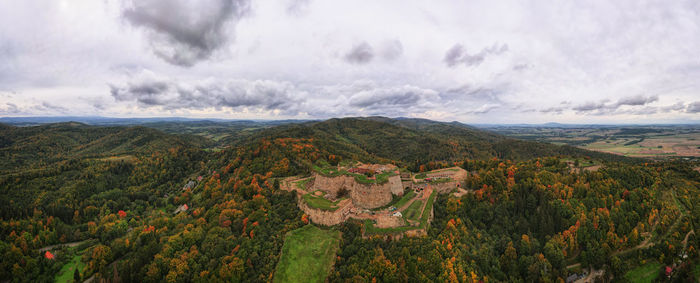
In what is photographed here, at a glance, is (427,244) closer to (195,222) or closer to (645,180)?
(195,222)

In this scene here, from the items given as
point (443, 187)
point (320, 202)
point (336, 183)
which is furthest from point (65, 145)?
point (443, 187)

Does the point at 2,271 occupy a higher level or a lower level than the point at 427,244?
lower

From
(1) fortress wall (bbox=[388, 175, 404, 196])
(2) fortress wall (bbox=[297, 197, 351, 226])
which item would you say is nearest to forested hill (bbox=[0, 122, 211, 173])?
(2) fortress wall (bbox=[297, 197, 351, 226])

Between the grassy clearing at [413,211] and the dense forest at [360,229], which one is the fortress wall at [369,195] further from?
the dense forest at [360,229]

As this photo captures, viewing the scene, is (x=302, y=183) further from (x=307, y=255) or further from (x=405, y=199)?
(x=405, y=199)

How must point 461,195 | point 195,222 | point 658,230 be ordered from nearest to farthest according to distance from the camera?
1. point 658,230
2. point 195,222
3. point 461,195

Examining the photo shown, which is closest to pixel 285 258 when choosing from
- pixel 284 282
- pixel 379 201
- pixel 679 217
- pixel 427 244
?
pixel 284 282

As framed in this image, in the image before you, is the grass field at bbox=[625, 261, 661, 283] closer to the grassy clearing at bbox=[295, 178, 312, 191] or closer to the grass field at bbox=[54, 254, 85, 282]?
the grassy clearing at bbox=[295, 178, 312, 191]
